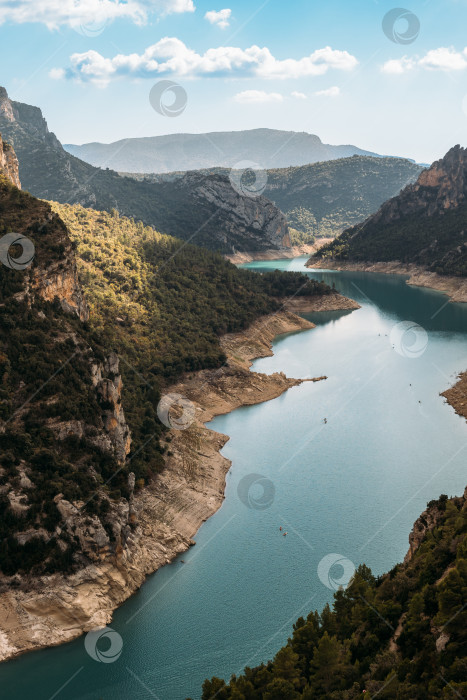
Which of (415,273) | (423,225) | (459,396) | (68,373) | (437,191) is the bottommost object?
(68,373)

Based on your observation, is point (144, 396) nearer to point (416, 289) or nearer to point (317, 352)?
point (317, 352)

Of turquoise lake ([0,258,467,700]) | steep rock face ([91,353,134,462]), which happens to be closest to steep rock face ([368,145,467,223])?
turquoise lake ([0,258,467,700])

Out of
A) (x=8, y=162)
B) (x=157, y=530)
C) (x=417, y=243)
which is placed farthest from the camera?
(x=417, y=243)

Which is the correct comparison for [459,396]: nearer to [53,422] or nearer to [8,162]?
[53,422]

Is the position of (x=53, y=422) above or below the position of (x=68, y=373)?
below

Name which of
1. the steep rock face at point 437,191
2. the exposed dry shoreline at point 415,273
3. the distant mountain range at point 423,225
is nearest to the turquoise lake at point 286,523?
the exposed dry shoreline at point 415,273

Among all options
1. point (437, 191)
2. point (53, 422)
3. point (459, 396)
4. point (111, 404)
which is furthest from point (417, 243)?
point (53, 422)
